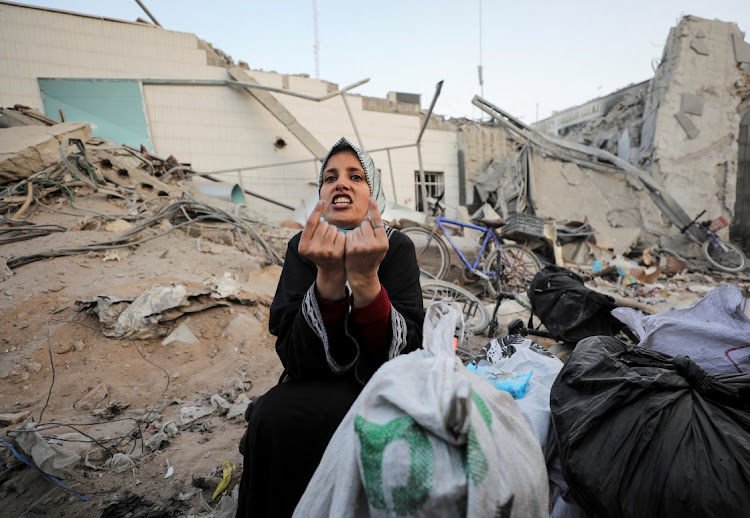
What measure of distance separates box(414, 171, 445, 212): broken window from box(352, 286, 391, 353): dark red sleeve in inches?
372

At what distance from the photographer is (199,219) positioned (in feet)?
15.2

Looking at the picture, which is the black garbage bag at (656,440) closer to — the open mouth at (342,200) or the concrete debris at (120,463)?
the open mouth at (342,200)

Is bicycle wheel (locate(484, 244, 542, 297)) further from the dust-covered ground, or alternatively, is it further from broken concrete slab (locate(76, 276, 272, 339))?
broken concrete slab (locate(76, 276, 272, 339))

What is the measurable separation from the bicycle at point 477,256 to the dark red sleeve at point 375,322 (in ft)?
12.9

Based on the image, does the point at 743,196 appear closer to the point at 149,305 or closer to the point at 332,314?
the point at 332,314

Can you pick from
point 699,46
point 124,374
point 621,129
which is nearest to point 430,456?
point 124,374

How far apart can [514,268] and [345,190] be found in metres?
4.94

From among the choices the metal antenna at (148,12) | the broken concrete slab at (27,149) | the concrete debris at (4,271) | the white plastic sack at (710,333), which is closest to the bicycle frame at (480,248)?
the white plastic sack at (710,333)

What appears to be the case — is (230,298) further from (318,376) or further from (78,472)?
(318,376)

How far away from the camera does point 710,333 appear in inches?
45.9

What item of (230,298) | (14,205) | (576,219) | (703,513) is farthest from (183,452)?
(576,219)

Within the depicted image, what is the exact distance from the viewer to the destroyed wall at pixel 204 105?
7.43 metres

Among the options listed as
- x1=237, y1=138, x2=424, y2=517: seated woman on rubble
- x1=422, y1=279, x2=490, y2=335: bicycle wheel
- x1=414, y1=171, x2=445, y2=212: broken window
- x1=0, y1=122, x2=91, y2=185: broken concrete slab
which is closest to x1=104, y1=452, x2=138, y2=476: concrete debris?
x1=237, y1=138, x2=424, y2=517: seated woman on rubble

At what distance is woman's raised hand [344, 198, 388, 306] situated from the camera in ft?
2.93
